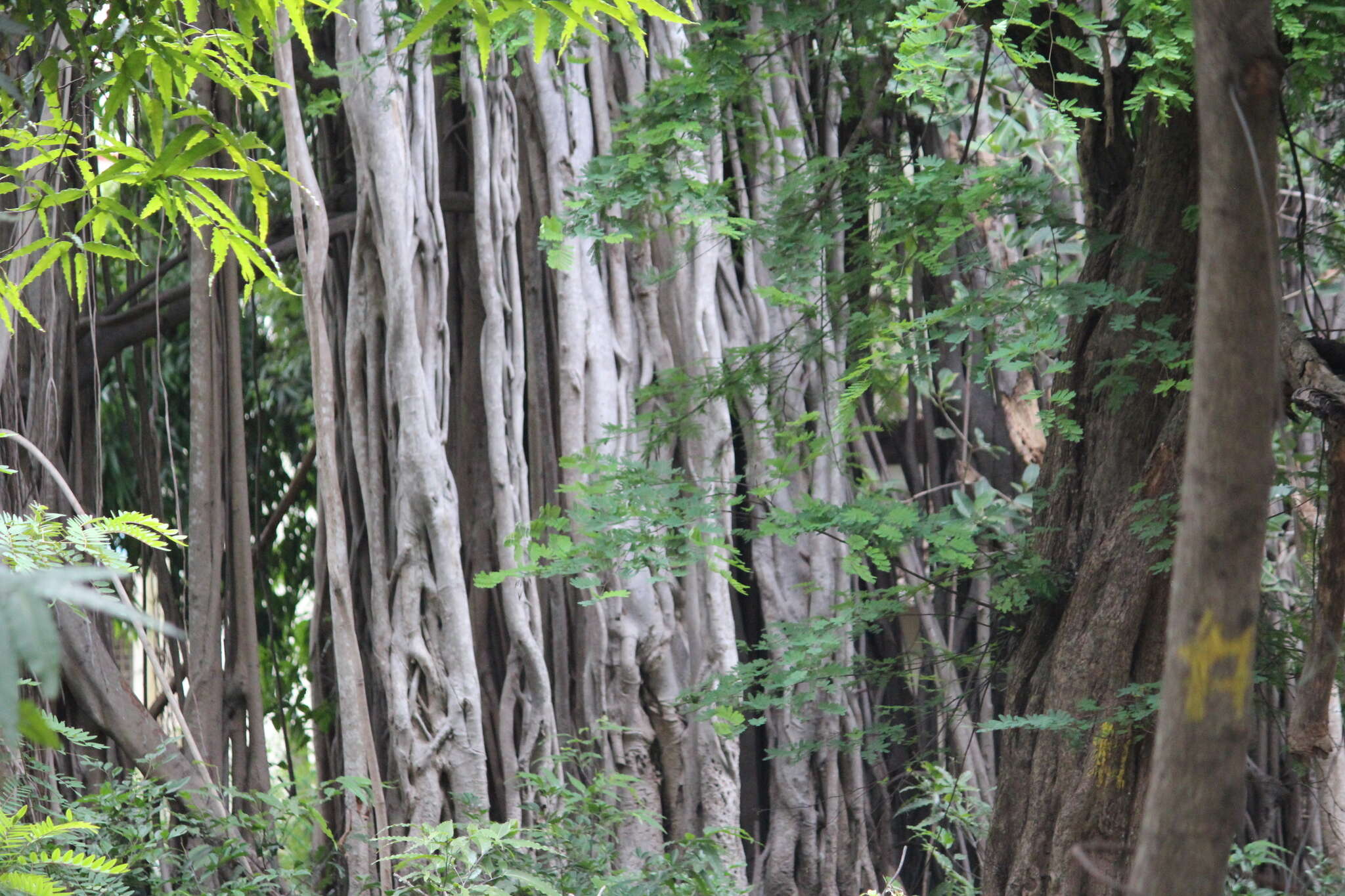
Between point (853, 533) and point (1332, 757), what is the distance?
79.4 inches

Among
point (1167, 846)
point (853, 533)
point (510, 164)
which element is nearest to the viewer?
point (1167, 846)

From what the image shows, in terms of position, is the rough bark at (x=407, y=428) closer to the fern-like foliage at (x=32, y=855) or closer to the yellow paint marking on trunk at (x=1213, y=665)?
the fern-like foliage at (x=32, y=855)

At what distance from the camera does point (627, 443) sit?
3.60m

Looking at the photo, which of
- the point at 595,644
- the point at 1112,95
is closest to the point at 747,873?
the point at 595,644

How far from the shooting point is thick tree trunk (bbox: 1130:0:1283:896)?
2.50ft

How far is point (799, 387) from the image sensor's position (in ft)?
12.0

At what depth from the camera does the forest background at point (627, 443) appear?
6.13 ft

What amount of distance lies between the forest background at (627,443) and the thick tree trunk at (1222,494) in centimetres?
3

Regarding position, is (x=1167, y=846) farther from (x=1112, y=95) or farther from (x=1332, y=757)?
(x=1332, y=757)

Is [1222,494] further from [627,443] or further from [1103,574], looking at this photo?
[627,443]

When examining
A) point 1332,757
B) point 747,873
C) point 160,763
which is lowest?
point 747,873

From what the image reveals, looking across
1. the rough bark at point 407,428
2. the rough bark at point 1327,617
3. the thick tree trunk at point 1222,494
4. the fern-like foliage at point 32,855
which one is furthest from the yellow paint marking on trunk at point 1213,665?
the rough bark at point 407,428

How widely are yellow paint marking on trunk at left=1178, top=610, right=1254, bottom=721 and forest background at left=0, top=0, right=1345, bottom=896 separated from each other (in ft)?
0.11

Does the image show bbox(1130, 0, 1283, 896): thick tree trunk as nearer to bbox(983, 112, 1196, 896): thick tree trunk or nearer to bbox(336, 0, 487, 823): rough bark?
bbox(983, 112, 1196, 896): thick tree trunk
